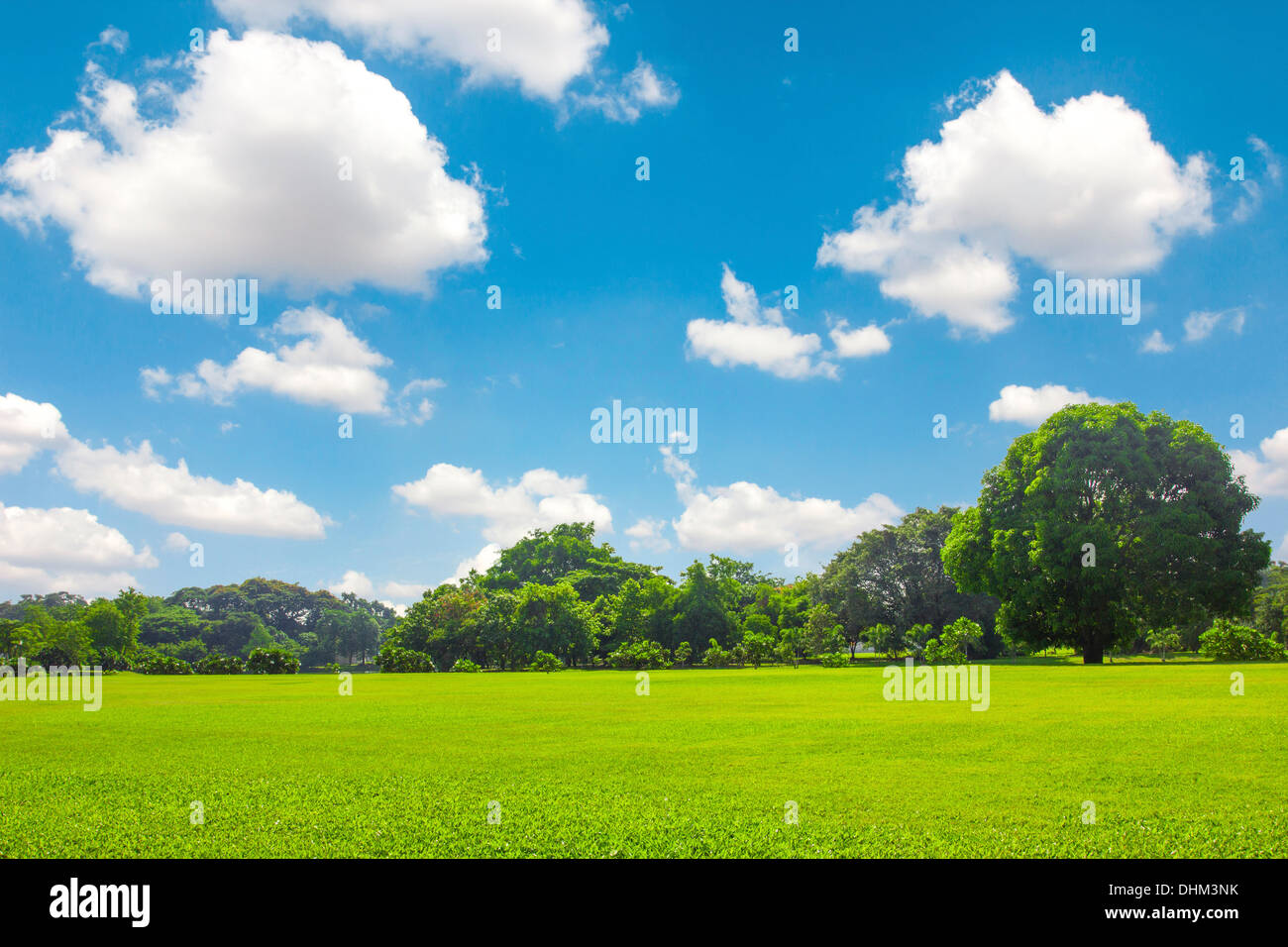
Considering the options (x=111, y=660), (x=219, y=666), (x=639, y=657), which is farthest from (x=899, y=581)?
(x=111, y=660)

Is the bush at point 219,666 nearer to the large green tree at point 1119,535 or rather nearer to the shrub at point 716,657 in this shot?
the shrub at point 716,657

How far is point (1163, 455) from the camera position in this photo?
35344 millimetres

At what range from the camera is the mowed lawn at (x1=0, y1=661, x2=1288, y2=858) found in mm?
7016

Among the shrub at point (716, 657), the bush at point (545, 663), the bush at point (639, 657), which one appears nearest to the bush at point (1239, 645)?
the shrub at point (716, 657)

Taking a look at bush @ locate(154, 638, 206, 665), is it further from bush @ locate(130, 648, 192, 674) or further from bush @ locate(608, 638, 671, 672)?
bush @ locate(608, 638, 671, 672)

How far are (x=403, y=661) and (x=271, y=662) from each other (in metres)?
8.98

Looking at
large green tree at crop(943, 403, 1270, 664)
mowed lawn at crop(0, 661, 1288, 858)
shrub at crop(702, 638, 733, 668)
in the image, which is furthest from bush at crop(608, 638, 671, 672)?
mowed lawn at crop(0, 661, 1288, 858)

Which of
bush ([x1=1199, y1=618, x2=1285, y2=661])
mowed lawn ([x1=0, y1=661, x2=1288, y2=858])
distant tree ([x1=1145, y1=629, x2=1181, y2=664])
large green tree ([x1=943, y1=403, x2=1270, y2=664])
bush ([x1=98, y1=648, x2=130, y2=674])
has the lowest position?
bush ([x1=98, y1=648, x2=130, y2=674])

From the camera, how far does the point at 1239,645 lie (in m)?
39.8

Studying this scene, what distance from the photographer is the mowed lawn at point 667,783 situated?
702cm

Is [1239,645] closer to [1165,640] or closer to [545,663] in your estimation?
[1165,640]

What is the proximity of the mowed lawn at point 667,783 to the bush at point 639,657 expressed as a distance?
35117 millimetres

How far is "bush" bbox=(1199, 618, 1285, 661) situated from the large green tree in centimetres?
662
